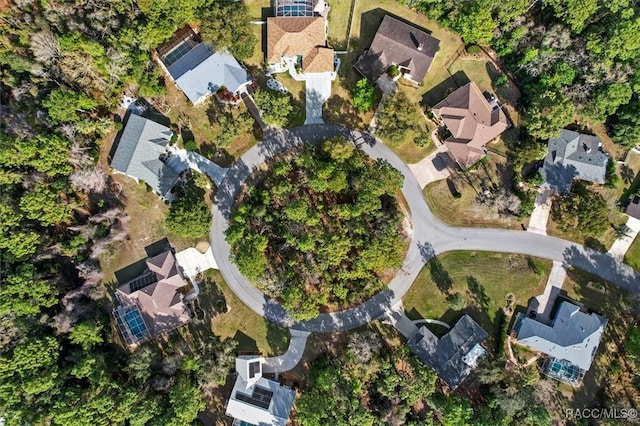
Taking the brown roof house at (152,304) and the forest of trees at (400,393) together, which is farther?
the brown roof house at (152,304)

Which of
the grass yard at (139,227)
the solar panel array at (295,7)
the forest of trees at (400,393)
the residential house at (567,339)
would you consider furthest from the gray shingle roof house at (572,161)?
the grass yard at (139,227)

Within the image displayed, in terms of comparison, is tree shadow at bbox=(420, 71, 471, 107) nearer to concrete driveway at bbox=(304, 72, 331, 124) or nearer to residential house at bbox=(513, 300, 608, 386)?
concrete driveway at bbox=(304, 72, 331, 124)

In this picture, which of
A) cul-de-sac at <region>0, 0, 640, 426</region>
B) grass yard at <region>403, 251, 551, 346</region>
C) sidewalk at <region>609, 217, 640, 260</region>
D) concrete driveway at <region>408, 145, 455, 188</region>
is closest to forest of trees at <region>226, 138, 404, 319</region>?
cul-de-sac at <region>0, 0, 640, 426</region>

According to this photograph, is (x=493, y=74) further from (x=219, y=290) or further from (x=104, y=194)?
(x=104, y=194)

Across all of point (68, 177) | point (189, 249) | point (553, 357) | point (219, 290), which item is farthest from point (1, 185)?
point (553, 357)

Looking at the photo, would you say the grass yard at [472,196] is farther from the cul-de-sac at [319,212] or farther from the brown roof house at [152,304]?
the brown roof house at [152,304]

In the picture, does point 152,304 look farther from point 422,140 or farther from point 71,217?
point 422,140
